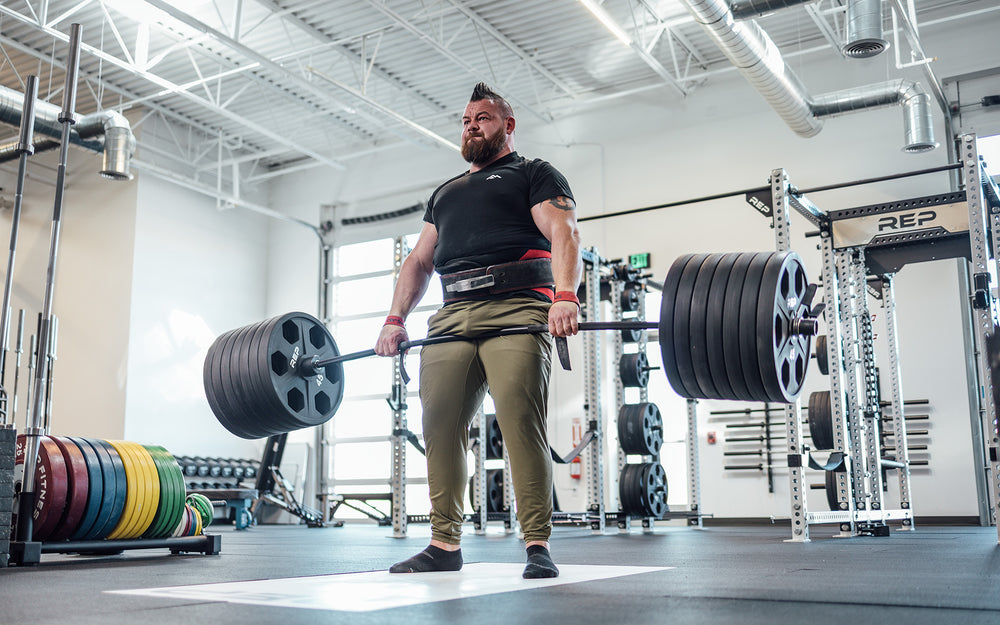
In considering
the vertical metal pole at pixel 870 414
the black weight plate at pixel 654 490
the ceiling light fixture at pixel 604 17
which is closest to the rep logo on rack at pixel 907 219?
the vertical metal pole at pixel 870 414

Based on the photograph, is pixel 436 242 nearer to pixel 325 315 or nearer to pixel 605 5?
pixel 605 5

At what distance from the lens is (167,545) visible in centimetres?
334

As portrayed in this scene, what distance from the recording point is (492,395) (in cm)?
229

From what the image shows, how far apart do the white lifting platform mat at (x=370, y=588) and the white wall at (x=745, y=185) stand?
18.6 feet

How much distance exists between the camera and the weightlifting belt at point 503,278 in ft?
7.59

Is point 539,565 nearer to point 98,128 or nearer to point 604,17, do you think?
point 604,17

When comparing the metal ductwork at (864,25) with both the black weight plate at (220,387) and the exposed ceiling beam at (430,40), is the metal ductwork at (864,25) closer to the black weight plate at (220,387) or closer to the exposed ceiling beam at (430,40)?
the exposed ceiling beam at (430,40)

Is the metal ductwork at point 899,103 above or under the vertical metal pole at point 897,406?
above

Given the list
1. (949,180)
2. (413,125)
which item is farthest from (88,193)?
(949,180)

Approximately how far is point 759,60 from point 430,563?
5278 millimetres

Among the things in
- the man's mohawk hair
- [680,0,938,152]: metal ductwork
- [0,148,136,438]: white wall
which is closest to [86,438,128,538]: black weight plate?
the man's mohawk hair

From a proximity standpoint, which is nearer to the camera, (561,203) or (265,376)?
(561,203)

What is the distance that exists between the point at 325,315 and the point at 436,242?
27.7 ft

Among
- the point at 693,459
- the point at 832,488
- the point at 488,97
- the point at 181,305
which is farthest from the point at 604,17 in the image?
the point at 181,305
